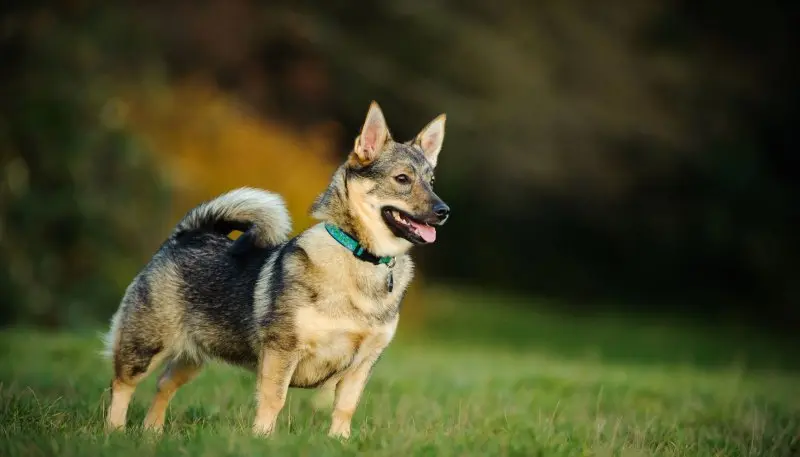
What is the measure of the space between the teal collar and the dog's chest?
0.39 meters

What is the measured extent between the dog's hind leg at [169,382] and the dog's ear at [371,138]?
1823 millimetres

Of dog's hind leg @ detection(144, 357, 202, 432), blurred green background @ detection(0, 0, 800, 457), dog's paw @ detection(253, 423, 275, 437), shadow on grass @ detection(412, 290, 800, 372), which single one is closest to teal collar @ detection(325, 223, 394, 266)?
dog's paw @ detection(253, 423, 275, 437)

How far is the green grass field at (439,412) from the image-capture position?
17.7ft

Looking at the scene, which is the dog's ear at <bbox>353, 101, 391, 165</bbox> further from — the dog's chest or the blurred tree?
the blurred tree

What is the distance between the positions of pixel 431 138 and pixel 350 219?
1076 millimetres

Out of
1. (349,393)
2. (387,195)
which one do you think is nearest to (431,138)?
(387,195)

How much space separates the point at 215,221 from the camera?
6.95 metres

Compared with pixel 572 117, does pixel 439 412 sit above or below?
below

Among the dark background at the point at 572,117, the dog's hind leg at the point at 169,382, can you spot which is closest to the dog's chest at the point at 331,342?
the dog's hind leg at the point at 169,382

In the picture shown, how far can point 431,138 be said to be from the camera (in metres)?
6.93

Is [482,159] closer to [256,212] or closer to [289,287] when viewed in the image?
[256,212]

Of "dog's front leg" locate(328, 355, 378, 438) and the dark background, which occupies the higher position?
the dark background

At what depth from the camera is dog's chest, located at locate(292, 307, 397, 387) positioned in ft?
19.3

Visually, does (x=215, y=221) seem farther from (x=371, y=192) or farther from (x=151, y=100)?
(x=151, y=100)
